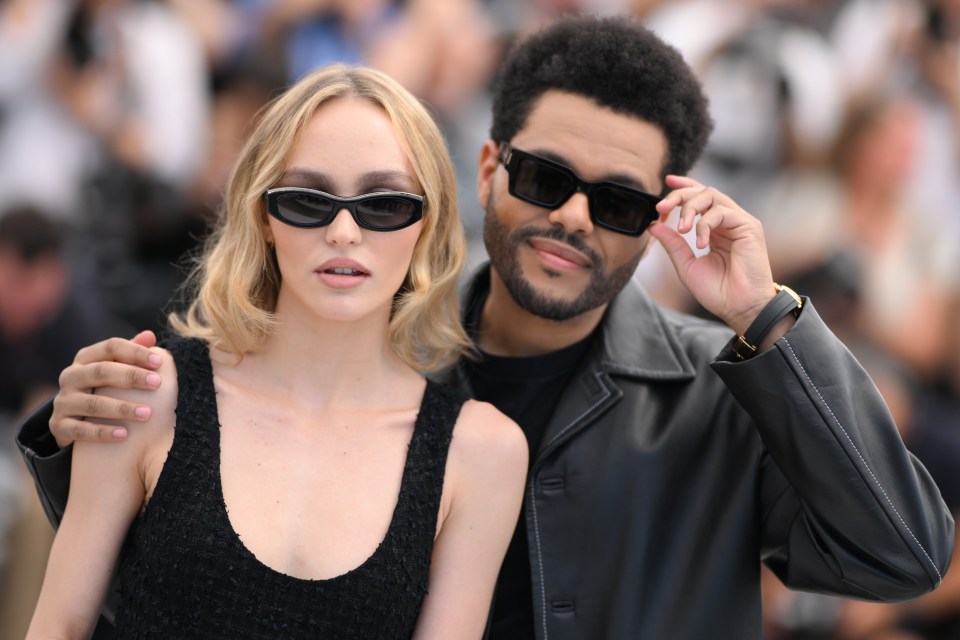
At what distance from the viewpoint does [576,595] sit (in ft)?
8.64

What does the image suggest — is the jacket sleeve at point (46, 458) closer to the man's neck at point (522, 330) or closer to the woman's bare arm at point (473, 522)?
the woman's bare arm at point (473, 522)

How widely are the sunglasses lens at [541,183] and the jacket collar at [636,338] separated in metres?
0.38

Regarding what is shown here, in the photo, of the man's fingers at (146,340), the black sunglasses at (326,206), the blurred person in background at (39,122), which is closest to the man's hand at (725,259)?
the black sunglasses at (326,206)

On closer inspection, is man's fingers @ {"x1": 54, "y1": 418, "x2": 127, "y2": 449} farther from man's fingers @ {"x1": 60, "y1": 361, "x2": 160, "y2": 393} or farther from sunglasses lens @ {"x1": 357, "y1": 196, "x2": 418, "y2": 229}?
sunglasses lens @ {"x1": 357, "y1": 196, "x2": 418, "y2": 229}

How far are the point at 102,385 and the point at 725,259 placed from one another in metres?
1.37

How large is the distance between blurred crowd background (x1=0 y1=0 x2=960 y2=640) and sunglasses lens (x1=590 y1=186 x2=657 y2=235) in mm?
2318

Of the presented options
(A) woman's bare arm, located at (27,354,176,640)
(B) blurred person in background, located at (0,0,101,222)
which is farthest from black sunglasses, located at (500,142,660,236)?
(B) blurred person in background, located at (0,0,101,222)

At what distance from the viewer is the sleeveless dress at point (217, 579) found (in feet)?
7.29

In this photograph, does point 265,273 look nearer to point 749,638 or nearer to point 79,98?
point 749,638

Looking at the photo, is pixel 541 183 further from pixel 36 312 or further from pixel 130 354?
pixel 36 312

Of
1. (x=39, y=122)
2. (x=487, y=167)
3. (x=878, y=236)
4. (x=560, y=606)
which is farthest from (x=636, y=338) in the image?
(x=878, y=236)

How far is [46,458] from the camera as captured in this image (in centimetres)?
247

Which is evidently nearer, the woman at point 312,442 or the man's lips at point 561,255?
the woman at point 312,442

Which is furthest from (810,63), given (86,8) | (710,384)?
(710,384)
